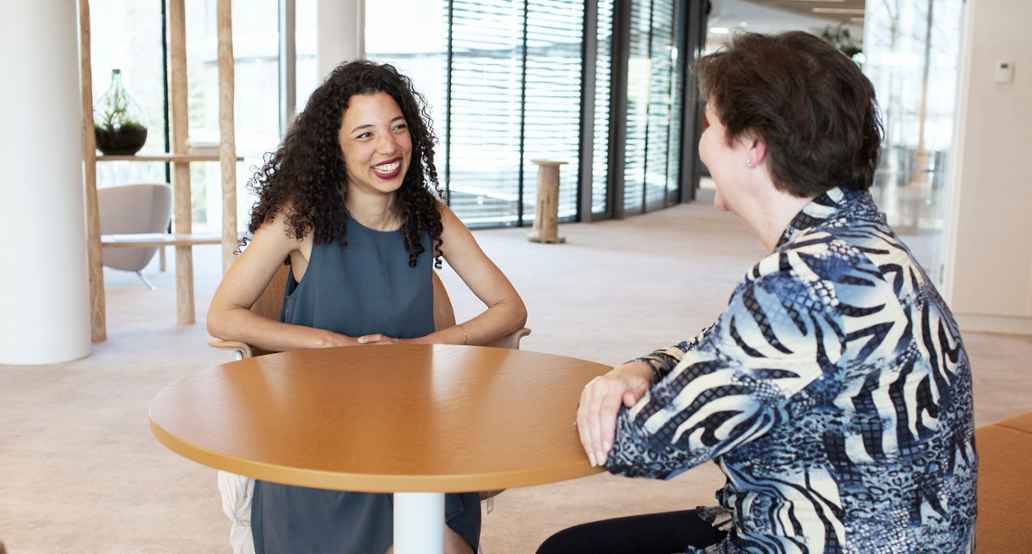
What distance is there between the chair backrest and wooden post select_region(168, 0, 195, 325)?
49.3 inches

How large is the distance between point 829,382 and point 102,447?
3.33 metres

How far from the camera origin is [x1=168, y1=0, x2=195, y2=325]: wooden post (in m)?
6.11

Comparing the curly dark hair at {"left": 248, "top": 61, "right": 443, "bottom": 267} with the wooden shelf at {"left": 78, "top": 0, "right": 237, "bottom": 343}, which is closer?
the curly dark hair at {"left": 248, "top": 61, "right": 443, "bottom": 267}

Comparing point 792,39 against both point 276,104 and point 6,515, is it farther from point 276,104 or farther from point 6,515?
point 276,104

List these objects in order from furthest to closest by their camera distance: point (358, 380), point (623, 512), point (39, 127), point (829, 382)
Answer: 1. point (39, 127)
2. point (623, 512)
3. point (358, 380)
4. point (829, 382)

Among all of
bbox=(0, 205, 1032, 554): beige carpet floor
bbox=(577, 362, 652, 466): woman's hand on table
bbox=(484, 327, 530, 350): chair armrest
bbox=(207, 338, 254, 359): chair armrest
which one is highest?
bbox=(577, 362, 652, 466): woman's hand on table

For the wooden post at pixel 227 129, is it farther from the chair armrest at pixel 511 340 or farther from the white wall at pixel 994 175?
the white wall at pixel 994 175

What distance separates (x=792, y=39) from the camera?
152 centimetres

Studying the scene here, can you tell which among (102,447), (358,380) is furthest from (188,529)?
(358,380)

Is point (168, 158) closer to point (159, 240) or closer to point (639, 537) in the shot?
point (159, 240)

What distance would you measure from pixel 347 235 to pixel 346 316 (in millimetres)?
200

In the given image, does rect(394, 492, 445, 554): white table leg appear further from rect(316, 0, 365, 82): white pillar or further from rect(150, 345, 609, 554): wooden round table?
rect(316, 0, 365, 82): white pillar

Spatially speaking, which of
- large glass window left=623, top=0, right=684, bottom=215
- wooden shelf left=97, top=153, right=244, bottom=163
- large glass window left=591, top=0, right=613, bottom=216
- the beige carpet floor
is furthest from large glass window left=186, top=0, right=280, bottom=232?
large glass window left=623, top=0, right=684, bottom=215

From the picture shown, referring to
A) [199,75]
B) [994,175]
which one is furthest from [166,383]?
[199,75]
